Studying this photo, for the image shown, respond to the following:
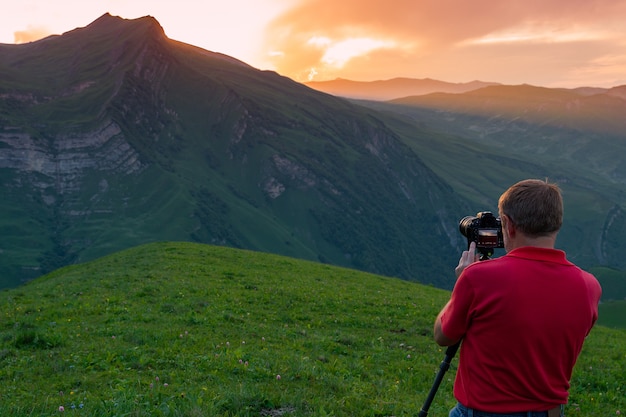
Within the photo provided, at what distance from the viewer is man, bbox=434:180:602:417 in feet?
16.3

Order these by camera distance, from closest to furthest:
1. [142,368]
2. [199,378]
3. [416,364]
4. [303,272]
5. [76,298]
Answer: [199,378] < [142,368] < [416,364] < [76,298] < [303,272]

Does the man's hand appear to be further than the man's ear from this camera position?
Yes

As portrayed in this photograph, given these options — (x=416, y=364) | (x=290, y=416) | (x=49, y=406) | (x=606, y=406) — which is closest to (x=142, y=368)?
(x=49, y=406)

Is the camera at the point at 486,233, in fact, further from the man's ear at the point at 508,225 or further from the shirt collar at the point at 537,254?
the shirt collar at the point at 537,254

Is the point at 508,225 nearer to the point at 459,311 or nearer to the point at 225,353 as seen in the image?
the point at 459,311

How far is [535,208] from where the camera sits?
512 centimetres

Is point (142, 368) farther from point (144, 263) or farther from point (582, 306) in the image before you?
point (144, 263)

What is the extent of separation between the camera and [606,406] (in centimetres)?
1137

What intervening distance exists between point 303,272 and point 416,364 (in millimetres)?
20075

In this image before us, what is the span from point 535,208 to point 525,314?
105 centimetres

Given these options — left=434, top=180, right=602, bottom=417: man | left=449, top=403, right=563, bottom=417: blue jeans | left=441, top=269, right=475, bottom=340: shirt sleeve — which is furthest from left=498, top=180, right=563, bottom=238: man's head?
left=449, top=403, right=563, bottom=417: blue jeans

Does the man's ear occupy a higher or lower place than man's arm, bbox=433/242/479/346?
higher

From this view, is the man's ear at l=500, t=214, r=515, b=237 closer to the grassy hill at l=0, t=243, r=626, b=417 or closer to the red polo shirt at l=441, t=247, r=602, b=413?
the red polo shirt at l=441, t=247, r=602, b=413

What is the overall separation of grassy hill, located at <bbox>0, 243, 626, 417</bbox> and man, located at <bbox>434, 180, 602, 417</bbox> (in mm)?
3985
